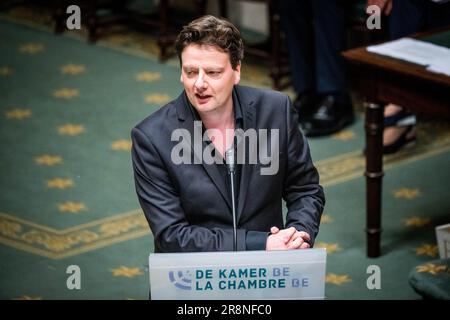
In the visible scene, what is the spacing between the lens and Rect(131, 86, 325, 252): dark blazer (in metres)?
2.64

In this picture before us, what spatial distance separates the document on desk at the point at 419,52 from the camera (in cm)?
407

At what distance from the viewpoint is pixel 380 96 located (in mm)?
4273

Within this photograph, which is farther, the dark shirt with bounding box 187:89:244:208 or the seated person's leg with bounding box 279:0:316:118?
the seated person's leg with bounding box 279:0:316:118

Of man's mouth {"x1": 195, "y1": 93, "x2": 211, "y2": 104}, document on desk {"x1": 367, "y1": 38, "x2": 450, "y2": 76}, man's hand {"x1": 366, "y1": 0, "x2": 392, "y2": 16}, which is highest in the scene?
man's hand {"x1": 366, "y1": 0, "x2": 392, "y2": 16}

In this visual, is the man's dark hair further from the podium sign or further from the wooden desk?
the wooden desk

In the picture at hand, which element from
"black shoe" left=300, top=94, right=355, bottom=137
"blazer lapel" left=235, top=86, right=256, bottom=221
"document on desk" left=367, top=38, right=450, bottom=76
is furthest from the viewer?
"black shoe" left=300, top=94, right=355, bottom=137

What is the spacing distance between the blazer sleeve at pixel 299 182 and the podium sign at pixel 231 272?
0.45 metres

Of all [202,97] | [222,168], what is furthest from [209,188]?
[202,97]

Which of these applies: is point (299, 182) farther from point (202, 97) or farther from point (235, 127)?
point (202, 97)

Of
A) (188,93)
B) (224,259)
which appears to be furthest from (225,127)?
(224,259)

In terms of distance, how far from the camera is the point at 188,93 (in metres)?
2.52

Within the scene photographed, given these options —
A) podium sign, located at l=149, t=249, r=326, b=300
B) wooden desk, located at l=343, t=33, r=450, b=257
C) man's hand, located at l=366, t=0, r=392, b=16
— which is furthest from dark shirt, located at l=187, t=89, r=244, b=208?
man's hand, located at l=366, t=0, r=392, b=16

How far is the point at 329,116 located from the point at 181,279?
365 cm

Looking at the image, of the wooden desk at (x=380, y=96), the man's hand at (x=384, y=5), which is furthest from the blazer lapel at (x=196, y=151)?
the man's hand at (x=384, y=5)
